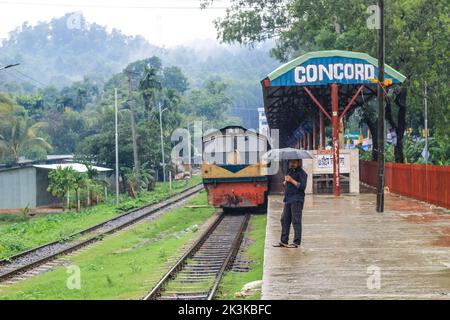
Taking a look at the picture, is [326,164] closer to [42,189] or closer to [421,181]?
[421,181]

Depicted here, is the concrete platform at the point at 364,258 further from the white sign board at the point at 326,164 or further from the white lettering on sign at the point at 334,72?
the white sign board at the point at 326,164

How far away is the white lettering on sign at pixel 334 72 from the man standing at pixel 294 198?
12597 millimetres

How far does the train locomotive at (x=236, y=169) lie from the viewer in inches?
1070

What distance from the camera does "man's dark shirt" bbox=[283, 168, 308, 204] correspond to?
13.1 m

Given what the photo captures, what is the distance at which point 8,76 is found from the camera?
191m

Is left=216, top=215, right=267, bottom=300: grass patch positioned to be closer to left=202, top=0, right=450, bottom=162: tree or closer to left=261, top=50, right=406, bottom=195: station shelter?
left=261, top=50, right=406, bottom=195: station shelter

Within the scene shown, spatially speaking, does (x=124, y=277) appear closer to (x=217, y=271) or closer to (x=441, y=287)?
(x=217, y=271)

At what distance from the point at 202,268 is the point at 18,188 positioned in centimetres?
2820

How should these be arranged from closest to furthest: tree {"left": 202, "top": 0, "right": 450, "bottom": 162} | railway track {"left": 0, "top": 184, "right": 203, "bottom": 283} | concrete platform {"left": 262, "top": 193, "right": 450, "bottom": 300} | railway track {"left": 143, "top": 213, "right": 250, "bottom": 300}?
1. concrete platform {"left": 262, "top": 193, "right": 450, "bottom": 300}
2. railway track {"left": 143, "top": 213, "right": 250, "bottom": 300}
3. railway track {"left": 0, "top": 184, "right": 203, "bottom": 283}
4. tree {"left": 202, "top": 0, "right": 450, "bottom": 162}

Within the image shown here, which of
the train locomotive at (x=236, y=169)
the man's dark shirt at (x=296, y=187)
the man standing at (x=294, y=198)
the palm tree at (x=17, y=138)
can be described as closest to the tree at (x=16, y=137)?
the palm tree at (x=17, y=138)

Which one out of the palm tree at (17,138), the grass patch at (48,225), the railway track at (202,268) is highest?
the palm tree at (17,138)

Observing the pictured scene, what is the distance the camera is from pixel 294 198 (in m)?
13.3

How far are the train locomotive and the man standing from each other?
44.1 ft

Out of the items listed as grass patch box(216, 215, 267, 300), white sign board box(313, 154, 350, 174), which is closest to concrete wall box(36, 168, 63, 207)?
white sign board box(313, 154, 350, 174)
